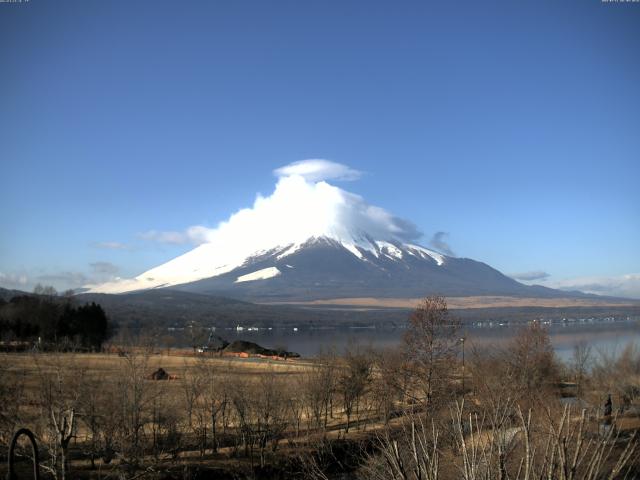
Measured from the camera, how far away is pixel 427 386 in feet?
112

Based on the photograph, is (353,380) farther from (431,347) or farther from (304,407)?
(431,347)

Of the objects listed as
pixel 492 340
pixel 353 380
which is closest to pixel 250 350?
pixel 492 340

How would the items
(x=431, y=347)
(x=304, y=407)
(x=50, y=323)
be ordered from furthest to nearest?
1. (x=50, y=323)
2. (x=304, y=407)
3. (x=431, y=347)

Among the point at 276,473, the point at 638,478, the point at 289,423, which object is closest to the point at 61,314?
the point at 289,423

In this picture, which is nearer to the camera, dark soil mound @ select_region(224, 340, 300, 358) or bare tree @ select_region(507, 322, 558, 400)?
bare tree @ select_region(507, 322, 558, 400)

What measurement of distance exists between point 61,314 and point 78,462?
65236 millimetres

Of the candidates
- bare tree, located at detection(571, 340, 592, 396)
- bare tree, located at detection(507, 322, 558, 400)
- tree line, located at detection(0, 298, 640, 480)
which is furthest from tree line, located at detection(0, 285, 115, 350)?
bare tree, located at detection(571, 340, 592, 396)

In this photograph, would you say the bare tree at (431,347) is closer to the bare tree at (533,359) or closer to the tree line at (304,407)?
the tree line at (304,407)

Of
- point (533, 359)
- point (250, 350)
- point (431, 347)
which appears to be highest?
point (431, 347)

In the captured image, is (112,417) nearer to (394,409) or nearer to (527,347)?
(394,409)

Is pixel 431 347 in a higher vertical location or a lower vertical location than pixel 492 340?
higher

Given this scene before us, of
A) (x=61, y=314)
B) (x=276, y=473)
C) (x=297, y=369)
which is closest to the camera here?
(x=276, y=473)

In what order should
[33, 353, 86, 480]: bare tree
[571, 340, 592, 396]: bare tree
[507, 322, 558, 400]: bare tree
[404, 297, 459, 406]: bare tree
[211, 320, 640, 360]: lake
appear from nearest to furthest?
1. [33, 353, 86, 480]: bare tree
2. [404, 297, 459, 406]: bare tree
3. [507, 322, 558, 400]: bare tree
4. [571, 340, 592, 396]: bare tree
5. [211, 320, 640, 360]: lake

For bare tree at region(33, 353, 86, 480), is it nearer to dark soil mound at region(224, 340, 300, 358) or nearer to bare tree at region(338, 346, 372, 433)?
bare tree at region(338, 346, 372, 433)
